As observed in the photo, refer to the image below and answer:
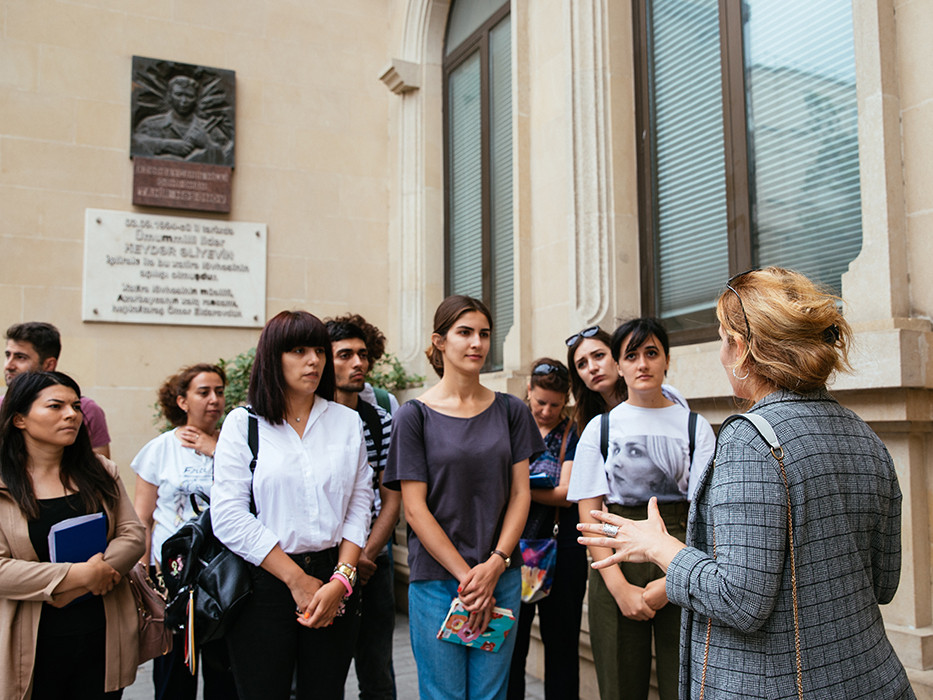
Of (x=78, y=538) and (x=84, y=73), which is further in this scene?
(x=84, y=73)

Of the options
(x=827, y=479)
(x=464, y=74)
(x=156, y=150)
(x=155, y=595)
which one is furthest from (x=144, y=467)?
(x=464, y=74)

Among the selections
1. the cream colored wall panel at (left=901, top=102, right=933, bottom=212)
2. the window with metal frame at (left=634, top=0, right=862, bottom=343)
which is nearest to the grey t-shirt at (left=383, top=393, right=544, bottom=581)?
the cream colored wall panel at (left=901, top=102, right=933, bottom=212)

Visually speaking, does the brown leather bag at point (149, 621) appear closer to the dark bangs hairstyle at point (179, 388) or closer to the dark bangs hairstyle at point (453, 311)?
the dark bangs hairstyle at point (179, 388)

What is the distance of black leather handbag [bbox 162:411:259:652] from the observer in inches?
104

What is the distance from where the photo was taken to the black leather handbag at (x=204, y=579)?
8.69 ft

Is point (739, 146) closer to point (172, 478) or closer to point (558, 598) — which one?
point (558, 598)

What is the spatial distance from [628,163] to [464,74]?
3.05 m

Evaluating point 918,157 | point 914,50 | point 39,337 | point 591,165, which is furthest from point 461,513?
point 591,165

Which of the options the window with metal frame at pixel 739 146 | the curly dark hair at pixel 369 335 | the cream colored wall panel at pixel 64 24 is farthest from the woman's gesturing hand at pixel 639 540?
the cream colored wall panel at pixel 64 24

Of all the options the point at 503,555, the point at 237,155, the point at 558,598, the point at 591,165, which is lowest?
the point at 558,598

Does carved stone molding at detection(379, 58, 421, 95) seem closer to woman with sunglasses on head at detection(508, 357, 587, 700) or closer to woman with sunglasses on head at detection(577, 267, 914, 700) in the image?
woman with sunglasses on head at detection(508, 357, 587, 700)

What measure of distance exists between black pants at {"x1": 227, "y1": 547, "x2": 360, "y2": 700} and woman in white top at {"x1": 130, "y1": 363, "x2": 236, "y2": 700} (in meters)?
1.08

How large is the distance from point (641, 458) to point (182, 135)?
631 cm

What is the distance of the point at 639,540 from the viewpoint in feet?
6.24
